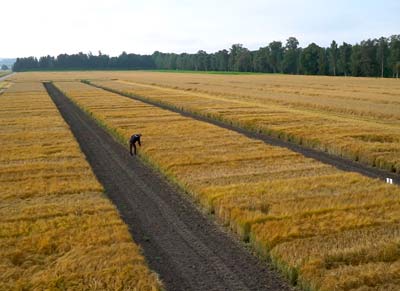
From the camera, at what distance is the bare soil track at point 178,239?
41.7 feet

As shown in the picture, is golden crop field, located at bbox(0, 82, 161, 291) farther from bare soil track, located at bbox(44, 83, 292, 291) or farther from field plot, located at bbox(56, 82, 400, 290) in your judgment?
field plot, located at bbox(56, 82, 400, 290)

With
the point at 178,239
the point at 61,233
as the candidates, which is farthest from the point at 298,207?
the point at 61,233

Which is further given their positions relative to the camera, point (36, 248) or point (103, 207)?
point (103, 207)

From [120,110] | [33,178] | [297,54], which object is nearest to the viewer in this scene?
[33,178]

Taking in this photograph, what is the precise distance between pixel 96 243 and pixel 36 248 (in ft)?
6.26

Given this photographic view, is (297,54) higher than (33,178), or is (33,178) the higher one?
(297,54)

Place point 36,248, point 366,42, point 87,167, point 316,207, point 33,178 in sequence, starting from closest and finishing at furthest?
1. point 36,248
2. point 316,207
3. point 33,178
4. point 87,167
5. point 366,42

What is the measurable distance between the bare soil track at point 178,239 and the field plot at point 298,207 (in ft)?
2.28

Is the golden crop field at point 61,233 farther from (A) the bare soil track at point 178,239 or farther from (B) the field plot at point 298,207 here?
(B) the field plot at point 298,207

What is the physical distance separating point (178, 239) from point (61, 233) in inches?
164

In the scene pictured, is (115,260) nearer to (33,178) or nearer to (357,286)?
(357,286)

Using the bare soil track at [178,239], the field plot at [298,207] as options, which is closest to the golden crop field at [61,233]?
the bare soil track at [178,239]

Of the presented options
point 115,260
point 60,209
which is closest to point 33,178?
point 60,209

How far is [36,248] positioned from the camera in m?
14.3
